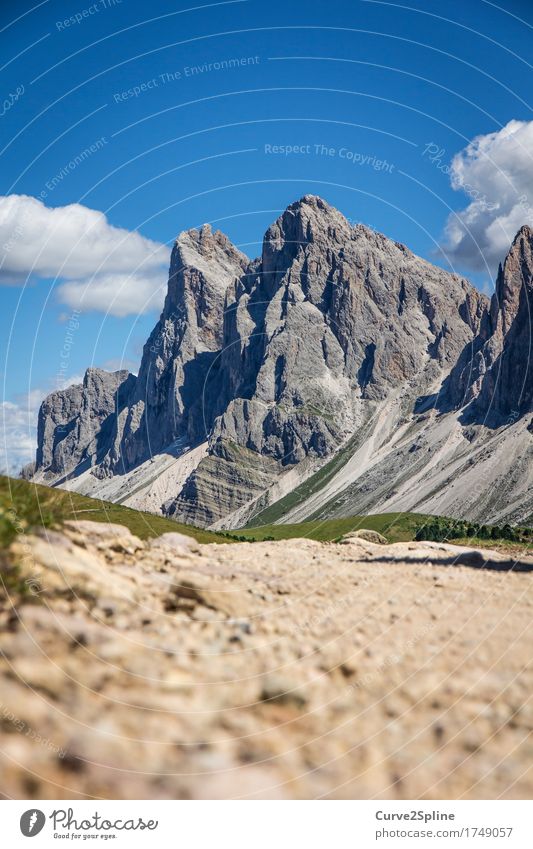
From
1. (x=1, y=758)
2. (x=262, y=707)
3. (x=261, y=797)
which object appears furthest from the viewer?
(x=262, y=707)

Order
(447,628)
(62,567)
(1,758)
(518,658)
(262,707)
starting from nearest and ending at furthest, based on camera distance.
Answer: (1,758), (262,707), (62,567), (518,658), (447,628)

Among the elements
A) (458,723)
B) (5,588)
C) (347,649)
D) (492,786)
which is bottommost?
(492,786)

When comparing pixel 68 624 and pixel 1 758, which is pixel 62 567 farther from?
pixel 1 758

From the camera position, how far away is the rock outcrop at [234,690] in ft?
40.4

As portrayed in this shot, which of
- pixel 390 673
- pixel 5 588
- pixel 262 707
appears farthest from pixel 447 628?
pixel 5 588

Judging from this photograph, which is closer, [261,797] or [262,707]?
[261,797]

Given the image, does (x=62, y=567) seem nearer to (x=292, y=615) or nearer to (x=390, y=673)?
(x=292, y=615)

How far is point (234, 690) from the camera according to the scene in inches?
553

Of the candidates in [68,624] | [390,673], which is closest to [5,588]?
[68,624]

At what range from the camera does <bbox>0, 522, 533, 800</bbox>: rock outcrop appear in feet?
40.4

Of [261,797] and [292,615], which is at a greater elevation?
[292,615]

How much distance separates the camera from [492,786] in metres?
13.7

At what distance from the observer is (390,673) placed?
15.7m

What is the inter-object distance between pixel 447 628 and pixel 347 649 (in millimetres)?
3705
